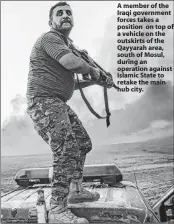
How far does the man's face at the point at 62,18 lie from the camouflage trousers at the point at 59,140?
0.50m

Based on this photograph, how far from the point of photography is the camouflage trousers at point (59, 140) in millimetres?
1667

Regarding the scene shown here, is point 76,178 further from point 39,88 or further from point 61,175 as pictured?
point 39,88

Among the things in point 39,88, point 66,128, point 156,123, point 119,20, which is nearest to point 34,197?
point 66,128

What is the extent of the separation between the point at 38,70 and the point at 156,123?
59.9 ft

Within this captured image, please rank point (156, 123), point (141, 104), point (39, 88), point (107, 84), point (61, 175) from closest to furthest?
1. point (61, 175)
2. point (39, 88)
3. point (107, 84)
4. point (156, 123)
5. point (141, 104)

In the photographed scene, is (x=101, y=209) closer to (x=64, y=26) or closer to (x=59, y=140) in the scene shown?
(x=59, y=140)

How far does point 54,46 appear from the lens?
5.73 feet

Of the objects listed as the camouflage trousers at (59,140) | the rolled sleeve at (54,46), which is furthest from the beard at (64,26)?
the camouflage trousers at (59,140)

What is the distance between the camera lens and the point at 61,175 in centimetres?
167

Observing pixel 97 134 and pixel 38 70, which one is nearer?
pixel 38 70

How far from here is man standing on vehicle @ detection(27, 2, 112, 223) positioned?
168 centimetres

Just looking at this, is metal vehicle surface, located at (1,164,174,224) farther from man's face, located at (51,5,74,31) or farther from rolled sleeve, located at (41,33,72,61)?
man's face, located at (51,5,74,31)

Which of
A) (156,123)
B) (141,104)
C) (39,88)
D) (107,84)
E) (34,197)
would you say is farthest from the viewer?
(141,104)

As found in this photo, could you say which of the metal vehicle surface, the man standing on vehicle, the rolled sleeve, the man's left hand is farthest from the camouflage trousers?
the man's left hand
